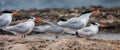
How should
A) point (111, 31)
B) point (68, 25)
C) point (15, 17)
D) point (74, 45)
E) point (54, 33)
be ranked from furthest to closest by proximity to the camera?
→ point (15, 17), point (111, 31), point (54, 33), point (68, 25), point (74, 45)

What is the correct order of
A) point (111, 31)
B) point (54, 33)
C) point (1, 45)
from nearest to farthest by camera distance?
point (1, 45)
point (54, 33)
point (111, 31)

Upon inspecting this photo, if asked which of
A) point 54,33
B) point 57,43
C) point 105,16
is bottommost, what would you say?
point 105,16

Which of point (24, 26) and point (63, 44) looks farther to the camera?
point (24, 26)

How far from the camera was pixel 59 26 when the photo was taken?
671 inches

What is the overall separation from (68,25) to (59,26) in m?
0.94

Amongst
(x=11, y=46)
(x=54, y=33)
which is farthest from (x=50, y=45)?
(x=54, y=33)

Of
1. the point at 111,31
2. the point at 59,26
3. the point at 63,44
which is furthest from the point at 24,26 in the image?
the point at 111,31

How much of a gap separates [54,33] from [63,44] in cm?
585

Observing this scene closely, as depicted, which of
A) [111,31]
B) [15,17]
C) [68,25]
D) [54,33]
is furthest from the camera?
[15,17]

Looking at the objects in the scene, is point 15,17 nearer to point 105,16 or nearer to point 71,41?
point 105,16

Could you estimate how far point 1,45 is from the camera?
13.4 meters

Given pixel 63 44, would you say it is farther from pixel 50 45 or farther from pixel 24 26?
pixel 24 26

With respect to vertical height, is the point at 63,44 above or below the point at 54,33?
above

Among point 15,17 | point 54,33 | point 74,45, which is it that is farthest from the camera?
point 15,17
